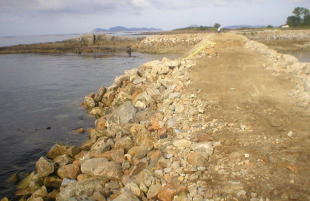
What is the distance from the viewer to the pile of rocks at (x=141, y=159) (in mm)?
4801

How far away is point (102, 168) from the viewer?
6.24 metres

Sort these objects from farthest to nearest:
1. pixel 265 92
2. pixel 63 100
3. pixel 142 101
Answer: pixel 63 100 → pixel 142 101 → pixel 265 92

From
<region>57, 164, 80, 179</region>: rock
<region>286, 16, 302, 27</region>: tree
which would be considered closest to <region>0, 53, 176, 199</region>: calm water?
<region>57, 164, 80, 179</region>: rock

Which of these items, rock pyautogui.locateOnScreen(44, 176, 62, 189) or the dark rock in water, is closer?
rock pyautogui.locateOnScreen(44, 176, 62, 189)

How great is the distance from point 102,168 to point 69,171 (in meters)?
1.48

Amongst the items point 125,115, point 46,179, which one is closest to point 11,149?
point 46,179

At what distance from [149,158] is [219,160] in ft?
6.15

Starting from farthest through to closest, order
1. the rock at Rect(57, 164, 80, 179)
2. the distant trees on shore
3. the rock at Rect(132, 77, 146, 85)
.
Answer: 1. the distant trees on shore
2. the rock at Rect(132, 77, 146, 85)
3. the rock at Rect(57, 164, 80, 179)

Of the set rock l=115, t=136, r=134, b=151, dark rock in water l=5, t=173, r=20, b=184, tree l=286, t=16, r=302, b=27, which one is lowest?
dark rock in water l=5, t=173, r=20, b=184

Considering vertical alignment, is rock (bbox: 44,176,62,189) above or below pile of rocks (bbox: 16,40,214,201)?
below

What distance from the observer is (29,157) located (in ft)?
29.8

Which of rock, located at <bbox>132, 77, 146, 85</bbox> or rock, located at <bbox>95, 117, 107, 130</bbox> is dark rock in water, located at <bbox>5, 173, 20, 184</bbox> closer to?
rock, located at <bbox>95, 117, 107, 130</bbox>

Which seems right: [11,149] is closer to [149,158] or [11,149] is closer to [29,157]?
[29,157]

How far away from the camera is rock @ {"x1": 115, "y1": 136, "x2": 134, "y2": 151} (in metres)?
7.55
